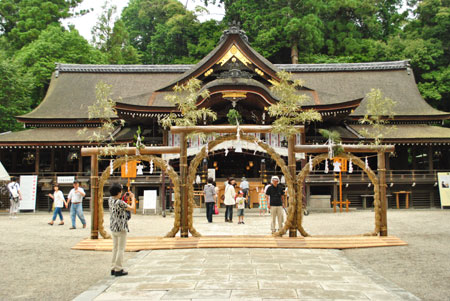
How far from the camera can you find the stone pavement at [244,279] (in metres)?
5.15

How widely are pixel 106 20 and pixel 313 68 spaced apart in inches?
1080

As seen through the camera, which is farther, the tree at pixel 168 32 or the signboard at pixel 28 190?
the tree at pixel 168 32

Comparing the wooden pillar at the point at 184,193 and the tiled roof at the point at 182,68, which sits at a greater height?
the tiled roof at the point at 182,68

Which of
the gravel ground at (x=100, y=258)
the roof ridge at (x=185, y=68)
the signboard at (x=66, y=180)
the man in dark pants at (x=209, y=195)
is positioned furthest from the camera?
the roof ridge at (x=185, y=68)

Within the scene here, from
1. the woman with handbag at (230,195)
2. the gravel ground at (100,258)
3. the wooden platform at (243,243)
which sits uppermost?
the woman with handbag at (230,195)

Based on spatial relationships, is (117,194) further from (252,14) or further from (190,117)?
(252,14)

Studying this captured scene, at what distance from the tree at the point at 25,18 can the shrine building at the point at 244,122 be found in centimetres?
1281

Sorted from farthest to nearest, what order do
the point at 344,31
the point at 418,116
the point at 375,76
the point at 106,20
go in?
the point at 106,20, the point at 344,31, the point at 375,76, the point at 418,116

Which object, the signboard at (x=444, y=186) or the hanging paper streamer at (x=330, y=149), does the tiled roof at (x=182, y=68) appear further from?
the hanging paper streamer at (x=330, y=149)

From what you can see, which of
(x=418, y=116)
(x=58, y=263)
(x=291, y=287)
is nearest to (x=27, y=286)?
(x=58, y=263)

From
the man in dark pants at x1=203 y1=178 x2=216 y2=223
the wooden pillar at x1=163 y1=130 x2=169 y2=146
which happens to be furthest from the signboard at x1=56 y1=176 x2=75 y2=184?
the man in dark pants at x1=203 y1=178 x2=216 y2=223

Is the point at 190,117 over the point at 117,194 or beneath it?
over

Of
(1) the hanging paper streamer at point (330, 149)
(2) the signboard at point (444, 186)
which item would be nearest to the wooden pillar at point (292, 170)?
(1) the hanging paper streamer at point (330, 149)

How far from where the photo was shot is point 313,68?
92.7ft
